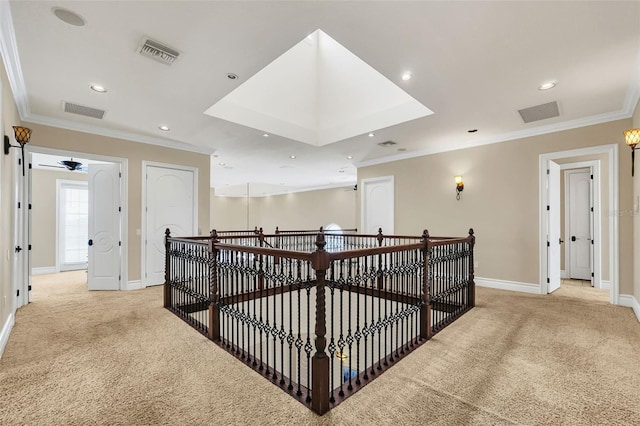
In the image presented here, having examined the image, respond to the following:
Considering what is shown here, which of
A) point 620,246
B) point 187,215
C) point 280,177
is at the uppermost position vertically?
point 280,177

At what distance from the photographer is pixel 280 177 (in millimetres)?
10539

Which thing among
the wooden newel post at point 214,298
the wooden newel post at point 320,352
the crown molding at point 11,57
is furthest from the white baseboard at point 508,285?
the crown molding at point 11,57

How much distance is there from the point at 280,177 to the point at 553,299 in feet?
27.4

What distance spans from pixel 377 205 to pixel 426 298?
14.8 ft

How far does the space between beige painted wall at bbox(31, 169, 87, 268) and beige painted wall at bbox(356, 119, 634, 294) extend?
9.11 m

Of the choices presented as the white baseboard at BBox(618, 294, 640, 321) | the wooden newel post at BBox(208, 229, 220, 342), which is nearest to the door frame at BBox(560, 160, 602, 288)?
the white baseboard at BBox(618, 294, 640, 321)

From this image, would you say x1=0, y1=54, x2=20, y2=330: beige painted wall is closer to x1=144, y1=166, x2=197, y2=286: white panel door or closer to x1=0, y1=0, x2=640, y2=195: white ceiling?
x1=0, y1=0, x2=640, y2=195: white ceiling

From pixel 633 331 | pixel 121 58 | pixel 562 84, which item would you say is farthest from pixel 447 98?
pixel 121 58

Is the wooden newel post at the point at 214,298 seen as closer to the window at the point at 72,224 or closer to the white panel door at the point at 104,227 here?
the white panel door at the point at 104,227

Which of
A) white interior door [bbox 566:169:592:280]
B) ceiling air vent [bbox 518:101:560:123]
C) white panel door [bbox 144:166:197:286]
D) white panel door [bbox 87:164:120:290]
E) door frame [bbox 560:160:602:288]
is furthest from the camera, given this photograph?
white interior door [bbox 566:169:592:280]

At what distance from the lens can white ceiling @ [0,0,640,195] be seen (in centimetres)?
229

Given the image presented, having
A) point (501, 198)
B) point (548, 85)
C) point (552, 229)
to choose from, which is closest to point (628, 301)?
point (552, 229)

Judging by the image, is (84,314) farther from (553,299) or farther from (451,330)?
(553,299)

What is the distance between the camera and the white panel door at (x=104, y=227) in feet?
17.4
